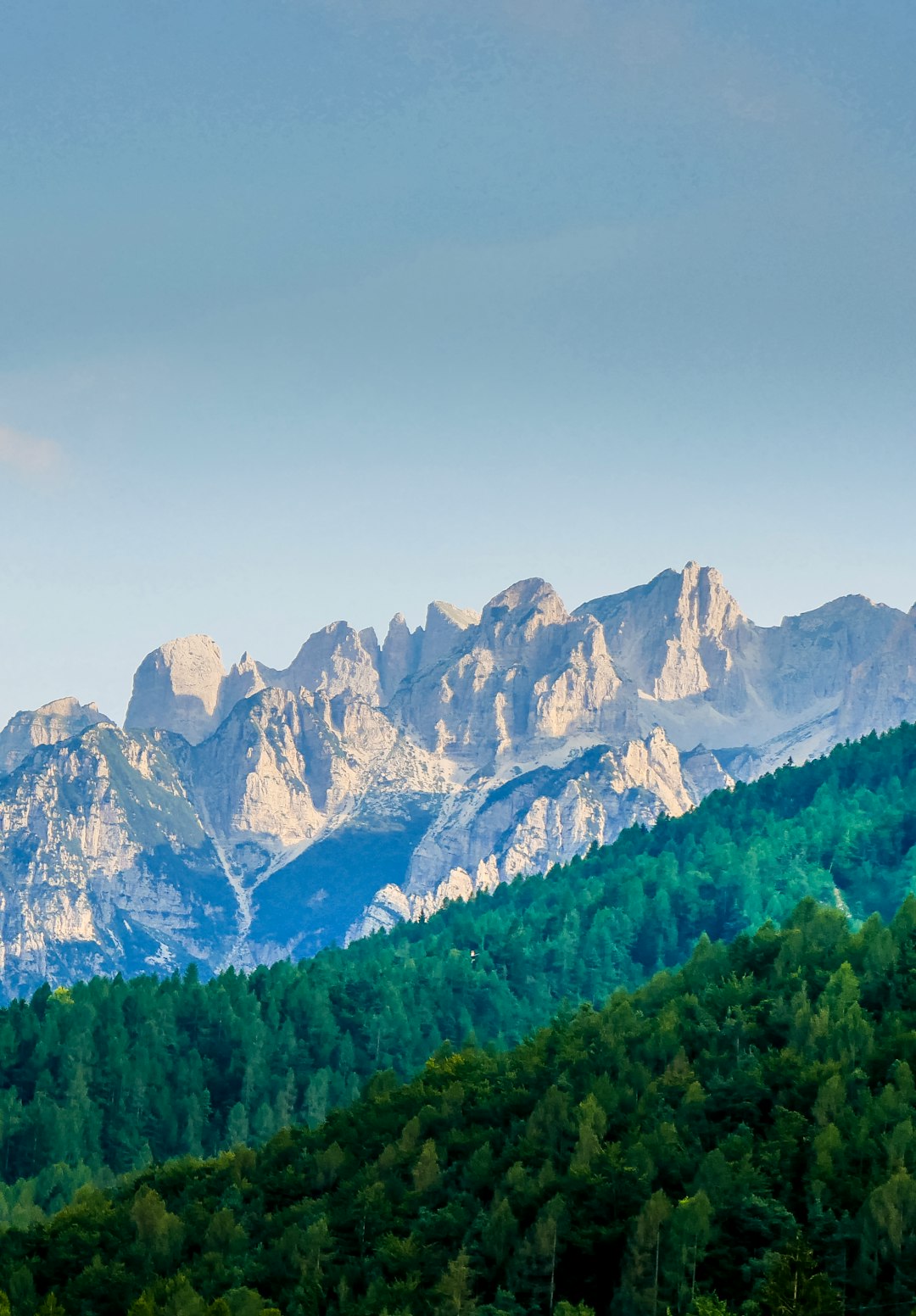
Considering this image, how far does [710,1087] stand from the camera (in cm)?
16725

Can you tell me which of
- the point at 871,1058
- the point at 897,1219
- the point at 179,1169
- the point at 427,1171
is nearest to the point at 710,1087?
the point at 871,1058

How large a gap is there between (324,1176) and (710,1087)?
31.5 m

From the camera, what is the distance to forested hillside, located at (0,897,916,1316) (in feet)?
448

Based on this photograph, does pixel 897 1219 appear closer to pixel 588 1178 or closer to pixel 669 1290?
pixel 669 1290

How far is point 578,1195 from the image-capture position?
149500 mm

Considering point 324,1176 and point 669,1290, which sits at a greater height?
point 324,1176

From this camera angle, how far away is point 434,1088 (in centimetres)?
18762

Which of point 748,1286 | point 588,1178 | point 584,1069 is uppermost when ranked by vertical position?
point 584,1069

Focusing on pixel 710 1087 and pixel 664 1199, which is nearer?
pixel 664 1199

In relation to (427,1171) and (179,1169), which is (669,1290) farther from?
→ (179,1169)

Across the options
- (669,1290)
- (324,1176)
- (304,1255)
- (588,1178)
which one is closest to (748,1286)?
(669,1290)

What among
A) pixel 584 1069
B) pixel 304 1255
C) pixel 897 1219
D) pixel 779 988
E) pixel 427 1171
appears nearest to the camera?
pixel 897 1219

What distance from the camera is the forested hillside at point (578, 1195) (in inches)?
5374

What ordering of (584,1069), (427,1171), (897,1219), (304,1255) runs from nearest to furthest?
(897,1219)
(304,1255)
(427,1171)
(584,1069)
